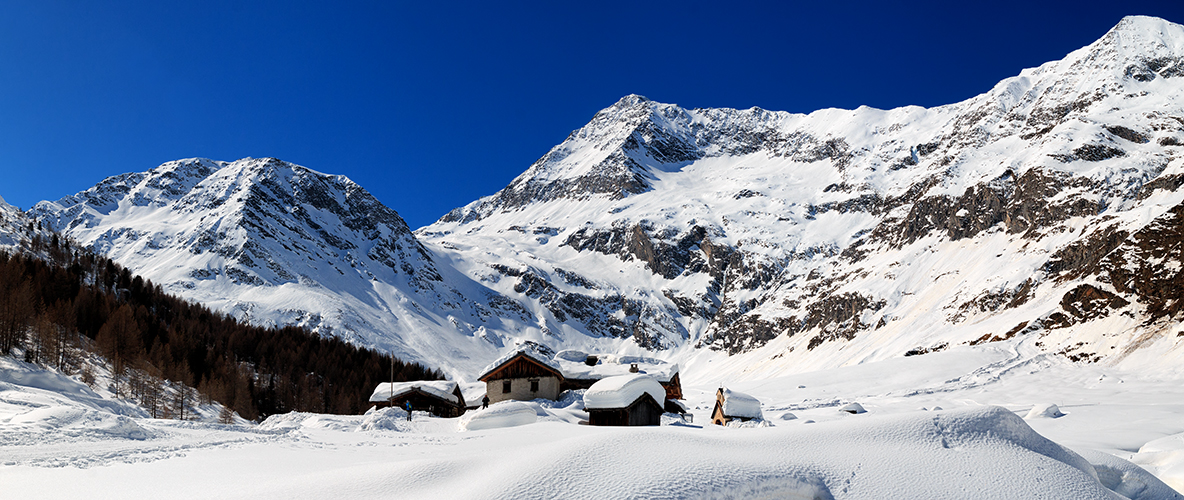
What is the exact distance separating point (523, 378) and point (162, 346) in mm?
39664

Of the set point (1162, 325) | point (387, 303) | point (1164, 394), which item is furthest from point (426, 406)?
point (387, 303)

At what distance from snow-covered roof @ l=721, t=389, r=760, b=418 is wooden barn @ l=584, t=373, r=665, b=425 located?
37.0 ft

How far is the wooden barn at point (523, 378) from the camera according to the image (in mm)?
45594

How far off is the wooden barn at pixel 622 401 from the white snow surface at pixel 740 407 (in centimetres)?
1128

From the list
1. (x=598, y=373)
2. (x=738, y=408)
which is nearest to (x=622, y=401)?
(x=738, y=408)

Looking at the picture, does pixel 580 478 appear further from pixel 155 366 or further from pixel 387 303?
pixel 387 303

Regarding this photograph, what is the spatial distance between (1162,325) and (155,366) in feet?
336

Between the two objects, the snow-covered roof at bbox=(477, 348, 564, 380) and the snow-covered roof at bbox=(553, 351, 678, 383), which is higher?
the snow-covered roof at bbox=(477, 348, 564, 380)

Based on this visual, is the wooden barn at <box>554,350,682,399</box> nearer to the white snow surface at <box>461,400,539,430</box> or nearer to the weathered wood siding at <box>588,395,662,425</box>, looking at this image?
the weathered wood siding at <box>588,395,662,425</box>

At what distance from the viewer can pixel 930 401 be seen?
60500 mm

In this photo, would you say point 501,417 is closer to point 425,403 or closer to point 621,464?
point 621,464

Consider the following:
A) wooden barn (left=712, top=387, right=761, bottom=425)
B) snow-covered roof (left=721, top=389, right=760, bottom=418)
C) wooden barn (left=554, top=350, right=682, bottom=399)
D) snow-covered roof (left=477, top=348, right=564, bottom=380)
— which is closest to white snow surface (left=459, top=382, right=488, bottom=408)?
wooden barn (left=554, top=350, right=682, bottom=399)

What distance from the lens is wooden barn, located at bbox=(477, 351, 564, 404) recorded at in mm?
45594

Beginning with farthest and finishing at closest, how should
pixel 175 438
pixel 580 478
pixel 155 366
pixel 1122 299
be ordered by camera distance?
pixel 1122 299, pixel 155 366, pixel 175 438, pixel 580 478
